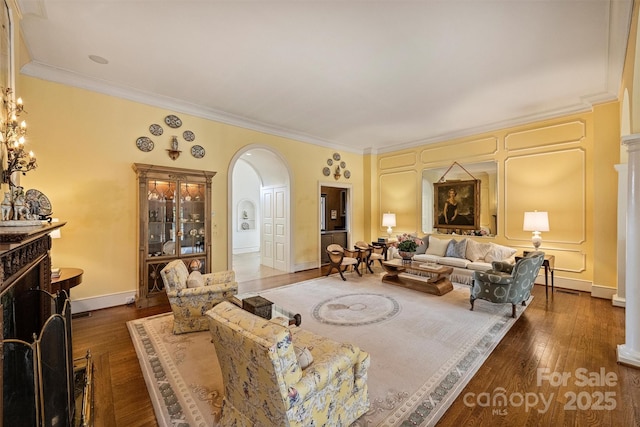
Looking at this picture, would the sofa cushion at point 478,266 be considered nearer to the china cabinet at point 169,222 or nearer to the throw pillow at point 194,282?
the throw pillow at point 194,282

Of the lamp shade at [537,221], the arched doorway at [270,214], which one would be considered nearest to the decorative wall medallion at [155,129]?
the arched doorway at [270,214]

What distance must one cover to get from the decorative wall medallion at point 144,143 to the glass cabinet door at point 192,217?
79 centimetres

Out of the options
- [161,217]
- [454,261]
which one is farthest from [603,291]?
[161,217]

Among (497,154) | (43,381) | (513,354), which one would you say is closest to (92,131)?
(43,381)

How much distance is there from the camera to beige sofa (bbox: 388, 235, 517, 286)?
5.23 metres

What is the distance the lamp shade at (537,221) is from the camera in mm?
4754

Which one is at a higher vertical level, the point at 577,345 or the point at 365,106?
the point at 365,106

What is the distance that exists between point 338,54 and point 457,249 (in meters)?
4.54

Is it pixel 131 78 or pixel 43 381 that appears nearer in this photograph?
pixel 43 381

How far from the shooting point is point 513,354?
9.12 feet

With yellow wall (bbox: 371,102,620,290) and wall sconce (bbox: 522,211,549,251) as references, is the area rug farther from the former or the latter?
yellow wall (bbox: 371,102,620,290)

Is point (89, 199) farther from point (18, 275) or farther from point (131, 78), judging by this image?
point (18, 275)

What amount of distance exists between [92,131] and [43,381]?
151 inches

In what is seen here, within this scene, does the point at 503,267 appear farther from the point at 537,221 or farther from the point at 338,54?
the point at 338,54
